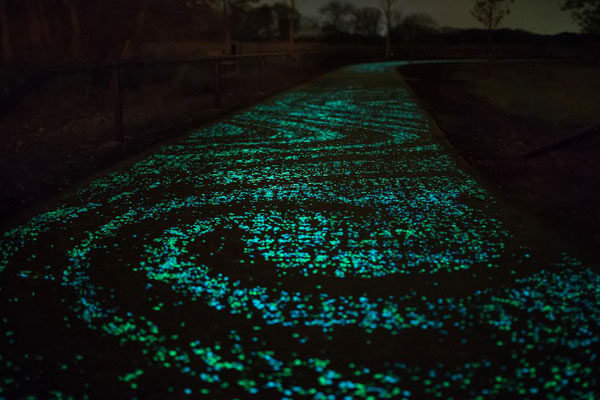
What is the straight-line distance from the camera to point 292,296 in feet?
10.3

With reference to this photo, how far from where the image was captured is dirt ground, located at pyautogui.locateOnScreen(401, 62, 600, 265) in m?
4.77

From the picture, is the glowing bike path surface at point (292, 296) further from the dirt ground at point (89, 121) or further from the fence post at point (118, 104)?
the fence post at point (118, 104)

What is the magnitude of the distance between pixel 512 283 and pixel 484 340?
0.75 m

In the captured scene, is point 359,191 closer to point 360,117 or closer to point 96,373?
point 96,373

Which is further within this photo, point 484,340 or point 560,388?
point 484,340

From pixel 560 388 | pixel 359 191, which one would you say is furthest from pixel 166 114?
pixel 560 388

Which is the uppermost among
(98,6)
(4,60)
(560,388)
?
(98,6)

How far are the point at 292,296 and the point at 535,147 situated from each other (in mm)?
6099

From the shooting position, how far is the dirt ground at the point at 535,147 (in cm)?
477

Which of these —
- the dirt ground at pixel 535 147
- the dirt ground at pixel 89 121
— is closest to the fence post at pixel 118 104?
Result: the dirt ground at pixel 89 121

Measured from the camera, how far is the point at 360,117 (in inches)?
437

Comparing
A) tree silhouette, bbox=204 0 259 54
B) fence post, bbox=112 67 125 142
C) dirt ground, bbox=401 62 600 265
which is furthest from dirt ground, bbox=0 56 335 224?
tree silhouette, bbox=204 0 259 54

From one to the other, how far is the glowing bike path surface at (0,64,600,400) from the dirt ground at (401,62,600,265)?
0.42 metres

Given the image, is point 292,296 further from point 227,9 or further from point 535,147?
point 227,9
